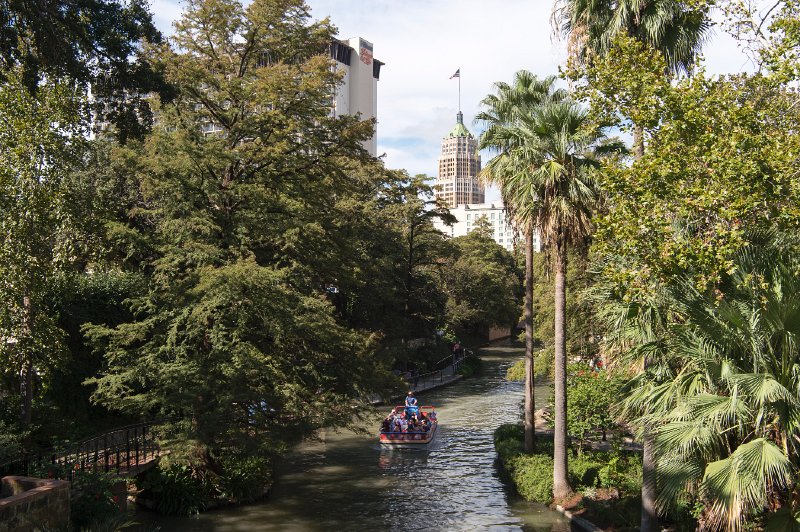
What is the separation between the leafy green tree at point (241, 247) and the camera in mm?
18594

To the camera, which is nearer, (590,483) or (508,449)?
(590,483)

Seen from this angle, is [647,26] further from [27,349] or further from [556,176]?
[27,349]

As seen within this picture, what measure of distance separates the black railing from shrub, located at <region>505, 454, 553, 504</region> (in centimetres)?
1101

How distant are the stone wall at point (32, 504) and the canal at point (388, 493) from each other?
6.07 metres

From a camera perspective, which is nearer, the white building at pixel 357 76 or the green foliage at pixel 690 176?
the green foliage at pixel 690 176

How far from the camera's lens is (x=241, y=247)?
20.1 m

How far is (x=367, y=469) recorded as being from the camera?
25.3 metres

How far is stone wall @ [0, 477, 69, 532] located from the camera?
11.3 meters

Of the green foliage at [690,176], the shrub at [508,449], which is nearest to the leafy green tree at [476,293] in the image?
the shrub at [508,449]

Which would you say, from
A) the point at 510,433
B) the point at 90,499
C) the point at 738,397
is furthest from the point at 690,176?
the point at 510,433

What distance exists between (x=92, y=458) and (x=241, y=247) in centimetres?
716

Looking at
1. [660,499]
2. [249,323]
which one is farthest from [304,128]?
[660,499]

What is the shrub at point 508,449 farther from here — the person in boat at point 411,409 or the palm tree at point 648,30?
the palm tree at point 648,30

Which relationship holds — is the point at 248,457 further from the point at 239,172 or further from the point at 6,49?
the point at 6,49
